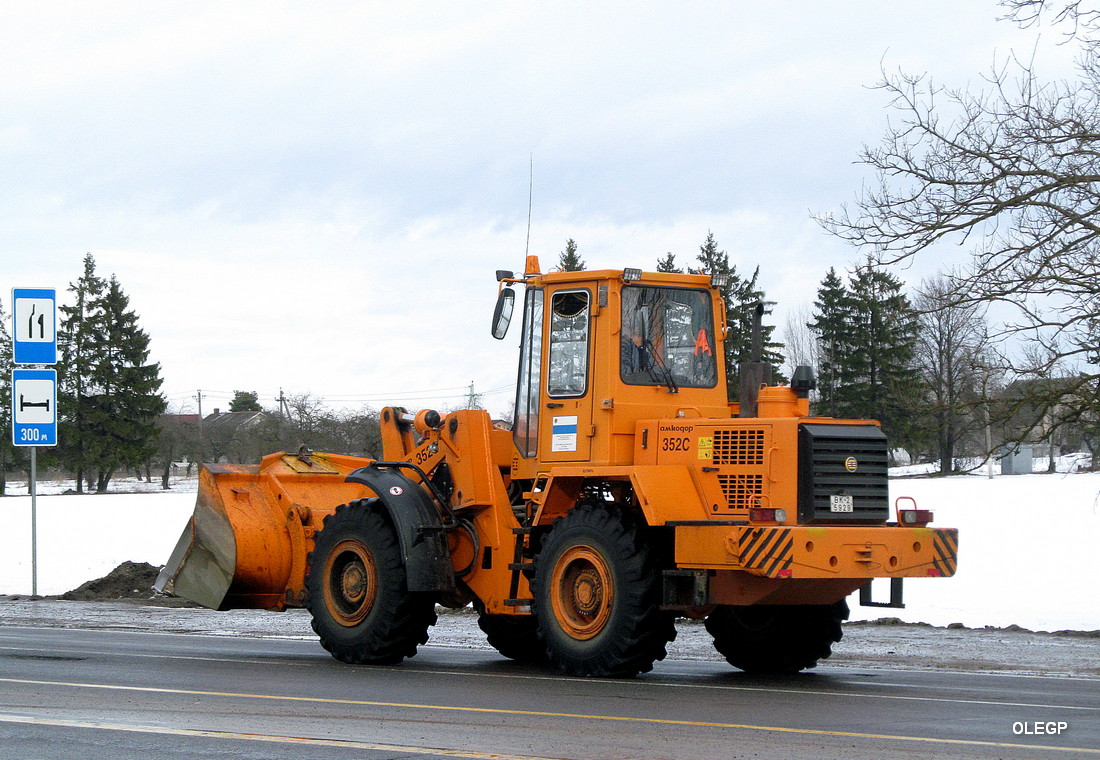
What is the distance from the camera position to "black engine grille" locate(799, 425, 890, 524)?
10.3 metres

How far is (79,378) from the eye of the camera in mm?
72188

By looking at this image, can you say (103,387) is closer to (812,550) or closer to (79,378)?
(79,378)

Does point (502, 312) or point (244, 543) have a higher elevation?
point (502, 312)

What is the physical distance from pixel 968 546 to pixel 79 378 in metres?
55.1

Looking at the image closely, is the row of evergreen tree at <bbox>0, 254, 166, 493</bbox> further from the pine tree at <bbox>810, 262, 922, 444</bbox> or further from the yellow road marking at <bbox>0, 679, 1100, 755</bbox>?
the yellow road marking at <bbox>0, 679, 1100, 755</bbox>

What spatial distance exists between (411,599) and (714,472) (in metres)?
3.03

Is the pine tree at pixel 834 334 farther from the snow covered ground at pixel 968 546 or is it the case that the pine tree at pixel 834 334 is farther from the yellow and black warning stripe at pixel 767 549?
the yellow and black warning stripe at pixel 767 549

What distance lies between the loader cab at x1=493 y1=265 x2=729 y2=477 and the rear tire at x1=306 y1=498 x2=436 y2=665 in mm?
1408

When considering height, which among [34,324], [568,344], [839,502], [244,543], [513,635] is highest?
[34,324]

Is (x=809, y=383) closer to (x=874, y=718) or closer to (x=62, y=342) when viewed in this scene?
(x=874, y=718)

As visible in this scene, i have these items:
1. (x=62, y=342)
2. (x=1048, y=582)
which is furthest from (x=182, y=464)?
(x=1048, y=582)

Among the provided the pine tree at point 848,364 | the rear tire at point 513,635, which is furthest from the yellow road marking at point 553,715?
the pine tree at point 848,364

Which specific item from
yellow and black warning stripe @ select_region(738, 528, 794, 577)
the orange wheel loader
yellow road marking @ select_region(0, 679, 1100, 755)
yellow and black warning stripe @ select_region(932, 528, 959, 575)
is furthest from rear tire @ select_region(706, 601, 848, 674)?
yellow road marking @ select_region(0, 679, 1100, 755)

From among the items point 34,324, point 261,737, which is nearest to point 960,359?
point 261,737
